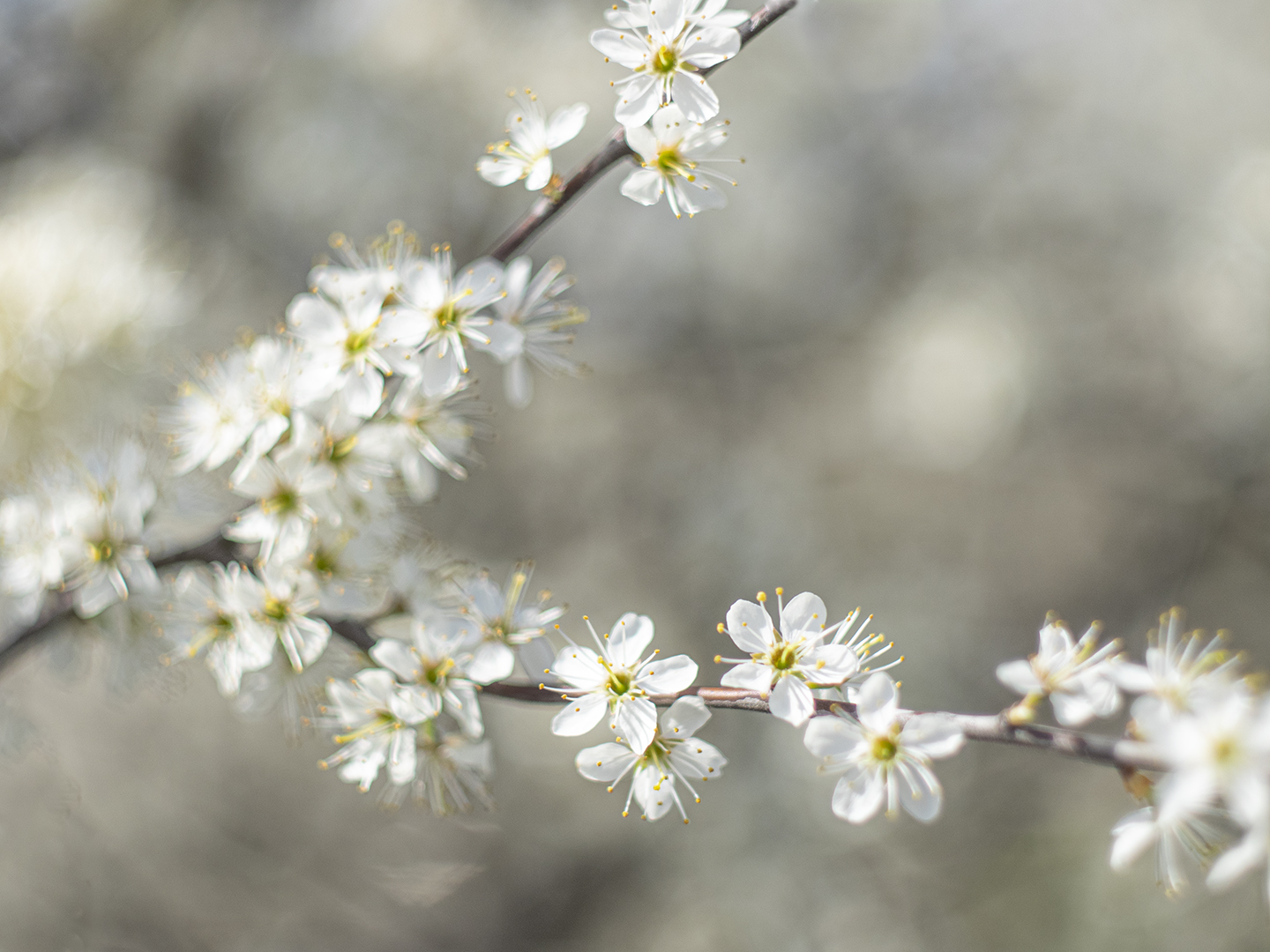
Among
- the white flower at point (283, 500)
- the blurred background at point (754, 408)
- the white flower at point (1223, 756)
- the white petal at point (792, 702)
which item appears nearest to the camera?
the white flower at point (1223, 756)

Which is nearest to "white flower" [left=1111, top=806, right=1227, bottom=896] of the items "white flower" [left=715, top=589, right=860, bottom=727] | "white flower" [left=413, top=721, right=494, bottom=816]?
"white flower" [left=715, top=589, right=860, bottom=727]

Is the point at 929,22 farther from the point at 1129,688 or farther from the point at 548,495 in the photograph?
the point at 1129,688

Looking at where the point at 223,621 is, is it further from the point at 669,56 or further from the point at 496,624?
the point at 669,56

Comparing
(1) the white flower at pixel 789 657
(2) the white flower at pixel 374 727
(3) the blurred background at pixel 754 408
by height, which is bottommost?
(3) the blurred background at pixel 754 408

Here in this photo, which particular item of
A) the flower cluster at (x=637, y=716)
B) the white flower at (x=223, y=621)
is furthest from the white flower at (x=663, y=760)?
the white flower at (x=223, y=621)

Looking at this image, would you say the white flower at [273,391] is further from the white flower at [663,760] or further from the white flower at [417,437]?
the white flower at [663,760]

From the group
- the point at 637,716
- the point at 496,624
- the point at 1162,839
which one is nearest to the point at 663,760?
the point at 637,716

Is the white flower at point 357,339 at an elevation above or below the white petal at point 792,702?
above
